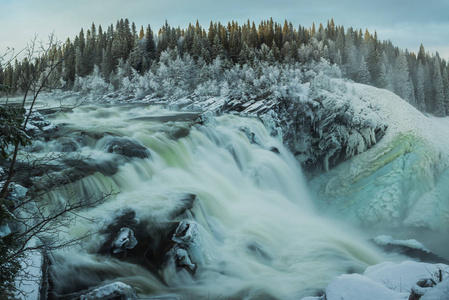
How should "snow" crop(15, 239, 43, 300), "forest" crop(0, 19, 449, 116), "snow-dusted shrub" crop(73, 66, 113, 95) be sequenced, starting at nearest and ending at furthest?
1. "snow" crop(15, 239, 43, 300)
2. "forest" crop(0, 19, 449, 116)
3. "snow-dusted shrub" crop(73, 66, 113, 95)

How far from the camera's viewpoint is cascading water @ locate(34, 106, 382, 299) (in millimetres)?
8852

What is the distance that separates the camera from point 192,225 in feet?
32.4

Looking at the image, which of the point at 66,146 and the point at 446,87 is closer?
the point at 66,146

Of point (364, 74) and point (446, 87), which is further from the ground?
point (364, 74)

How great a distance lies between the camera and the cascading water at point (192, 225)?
885 centimetres

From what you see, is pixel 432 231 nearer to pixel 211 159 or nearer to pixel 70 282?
pixel 211 159

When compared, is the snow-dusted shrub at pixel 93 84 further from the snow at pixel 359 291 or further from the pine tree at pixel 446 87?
the pine tree at pixel 446 87

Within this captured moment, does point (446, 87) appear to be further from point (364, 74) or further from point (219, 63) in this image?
point (219, 63)

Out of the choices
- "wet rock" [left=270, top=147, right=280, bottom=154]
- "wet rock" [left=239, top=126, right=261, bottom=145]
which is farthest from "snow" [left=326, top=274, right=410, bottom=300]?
"wet rock" [left=270, top=147, right=280, bottom=154]

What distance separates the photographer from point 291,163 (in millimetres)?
24391

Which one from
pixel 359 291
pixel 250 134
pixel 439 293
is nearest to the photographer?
pixel 439 293

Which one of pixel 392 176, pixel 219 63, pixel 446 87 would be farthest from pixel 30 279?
pixel 446 87

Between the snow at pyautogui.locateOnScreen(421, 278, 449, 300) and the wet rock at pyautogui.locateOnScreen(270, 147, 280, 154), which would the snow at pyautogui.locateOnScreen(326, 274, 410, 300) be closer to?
the snow at pyautogui.locateOnScreen(421, 278, 449, 300)

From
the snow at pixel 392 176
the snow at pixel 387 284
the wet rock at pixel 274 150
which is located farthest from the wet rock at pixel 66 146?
the snow at pixel 392 176
